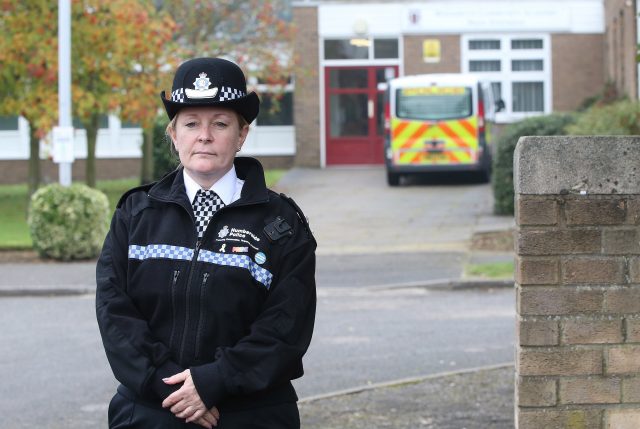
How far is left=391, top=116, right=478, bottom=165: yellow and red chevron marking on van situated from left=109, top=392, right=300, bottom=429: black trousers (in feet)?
83.4

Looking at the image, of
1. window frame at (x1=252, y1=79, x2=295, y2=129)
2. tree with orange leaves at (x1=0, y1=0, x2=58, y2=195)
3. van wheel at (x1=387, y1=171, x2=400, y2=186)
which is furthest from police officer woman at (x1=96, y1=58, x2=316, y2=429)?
window frame at (x1=252, y1=79, x2=295, y2=129)

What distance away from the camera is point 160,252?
370cm

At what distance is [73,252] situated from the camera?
17.5m

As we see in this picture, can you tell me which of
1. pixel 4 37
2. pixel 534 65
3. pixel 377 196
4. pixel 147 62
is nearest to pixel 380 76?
pixel 534 65

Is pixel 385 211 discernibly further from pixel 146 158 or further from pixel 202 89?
pixel 202 89

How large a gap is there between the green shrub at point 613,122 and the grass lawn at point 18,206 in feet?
27.0

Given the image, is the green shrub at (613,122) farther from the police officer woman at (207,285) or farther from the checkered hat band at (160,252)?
the checkered hat band at (160,252)

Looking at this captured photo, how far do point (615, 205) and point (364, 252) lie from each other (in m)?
12.9

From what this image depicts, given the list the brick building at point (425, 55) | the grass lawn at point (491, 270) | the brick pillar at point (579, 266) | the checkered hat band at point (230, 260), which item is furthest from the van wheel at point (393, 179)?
the checkered hat band at point (230, 260)

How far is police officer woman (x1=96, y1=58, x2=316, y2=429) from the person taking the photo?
11.9 ft

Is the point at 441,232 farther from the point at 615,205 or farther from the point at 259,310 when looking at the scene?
the point at 259,310

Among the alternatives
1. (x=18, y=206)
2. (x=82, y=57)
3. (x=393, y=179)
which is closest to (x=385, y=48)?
(x=393, y=179)

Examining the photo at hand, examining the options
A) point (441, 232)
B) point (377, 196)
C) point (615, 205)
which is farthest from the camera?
point (377, 196)

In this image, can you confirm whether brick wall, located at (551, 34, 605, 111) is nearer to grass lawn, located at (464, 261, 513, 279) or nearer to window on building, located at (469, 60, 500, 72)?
window on building, located at (469, 60, 500, 72)
